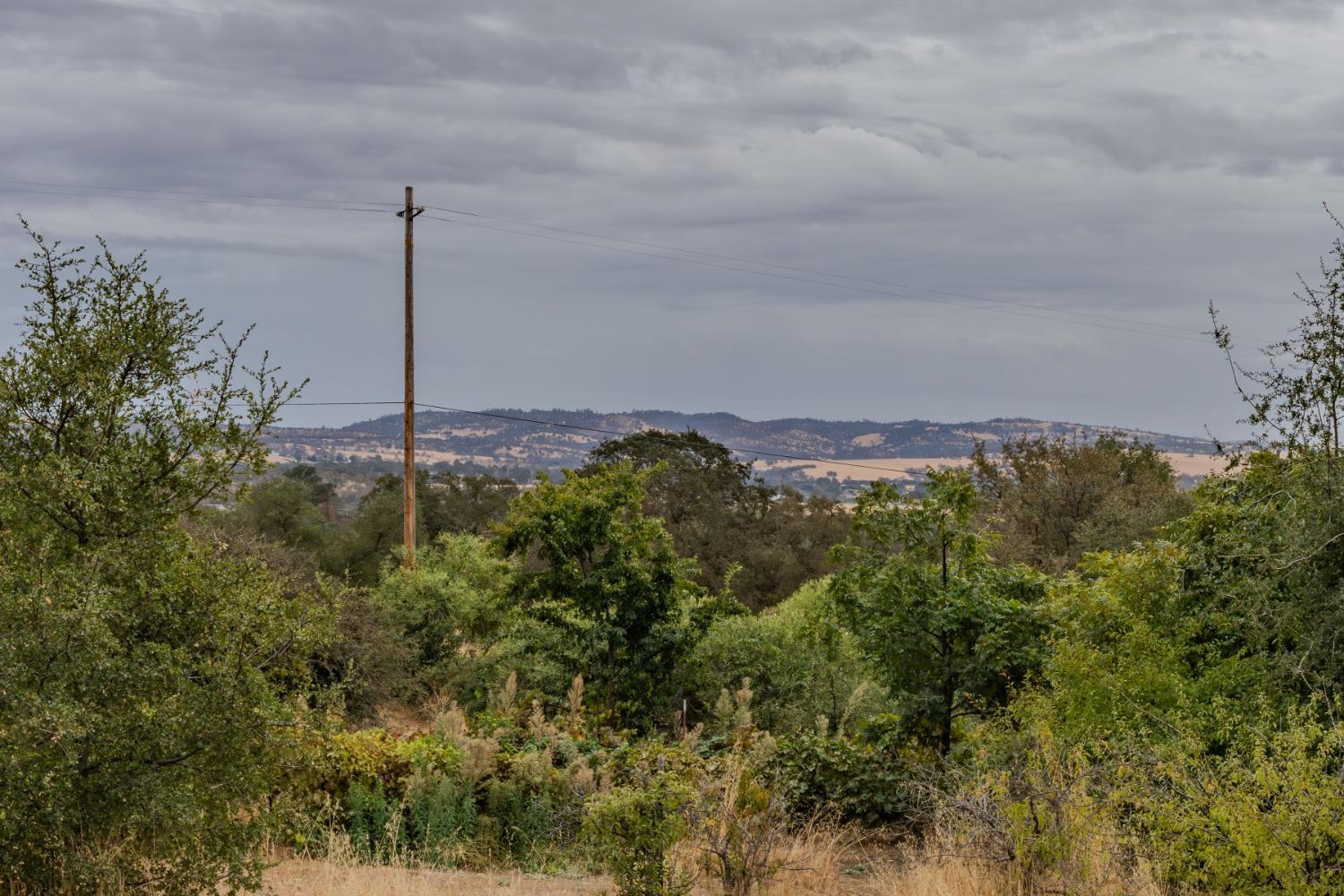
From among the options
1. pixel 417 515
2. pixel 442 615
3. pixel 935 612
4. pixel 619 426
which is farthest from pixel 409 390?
pixel 619 426

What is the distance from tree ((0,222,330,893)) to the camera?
6.06 m

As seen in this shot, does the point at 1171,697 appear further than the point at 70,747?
Yes

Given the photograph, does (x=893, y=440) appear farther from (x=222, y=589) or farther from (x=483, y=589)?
(x=222, y=589)

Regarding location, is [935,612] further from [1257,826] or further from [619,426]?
[619,426]

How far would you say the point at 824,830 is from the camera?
32.1 ft

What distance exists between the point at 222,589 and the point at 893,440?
209ft

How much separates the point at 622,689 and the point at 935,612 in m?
6.92

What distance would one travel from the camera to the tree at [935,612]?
12.2 meters

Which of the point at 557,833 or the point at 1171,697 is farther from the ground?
the point at 1171,697

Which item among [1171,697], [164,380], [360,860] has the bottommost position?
[360,860]

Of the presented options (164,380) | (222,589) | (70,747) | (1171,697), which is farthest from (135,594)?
(1171,697)

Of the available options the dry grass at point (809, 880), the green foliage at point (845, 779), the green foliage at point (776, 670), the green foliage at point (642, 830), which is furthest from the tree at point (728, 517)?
the green foliage at point (642, 830)

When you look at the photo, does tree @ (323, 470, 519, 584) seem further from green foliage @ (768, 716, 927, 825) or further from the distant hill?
green foliage @ (768, 716, 927, 825)

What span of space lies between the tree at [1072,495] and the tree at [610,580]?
11696mm
